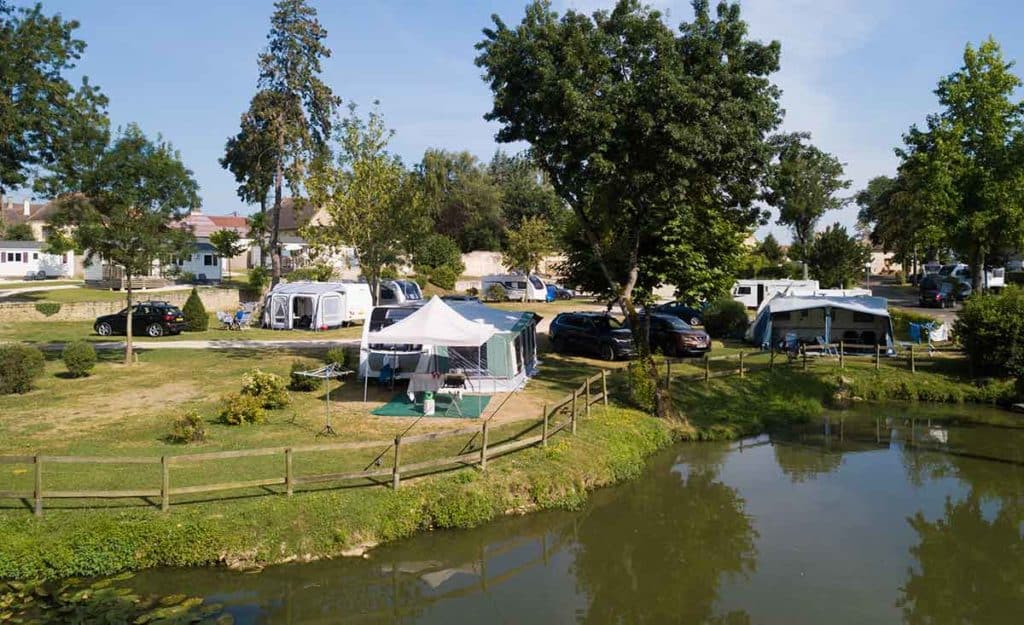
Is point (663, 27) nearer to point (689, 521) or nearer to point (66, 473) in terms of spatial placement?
point (689, 521)

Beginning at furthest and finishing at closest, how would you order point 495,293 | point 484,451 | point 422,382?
point 495,293 → point 422,382 → point 484,451

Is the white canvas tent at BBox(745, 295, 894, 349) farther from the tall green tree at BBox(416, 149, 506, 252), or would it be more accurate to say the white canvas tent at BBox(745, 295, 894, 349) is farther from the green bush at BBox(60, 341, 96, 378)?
the tall green tree at BBox(416, 149, 506, 252)

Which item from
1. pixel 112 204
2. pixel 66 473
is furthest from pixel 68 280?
→ pixel 66 473

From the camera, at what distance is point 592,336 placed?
23812mm

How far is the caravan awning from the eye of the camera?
1538 cm

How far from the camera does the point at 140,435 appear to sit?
13.7m

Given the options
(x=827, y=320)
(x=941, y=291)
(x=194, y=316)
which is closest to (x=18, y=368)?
(x=194, y=316)

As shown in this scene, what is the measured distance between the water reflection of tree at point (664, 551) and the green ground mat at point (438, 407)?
12.6 ft

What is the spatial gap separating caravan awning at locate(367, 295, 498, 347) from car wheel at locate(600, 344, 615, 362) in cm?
802

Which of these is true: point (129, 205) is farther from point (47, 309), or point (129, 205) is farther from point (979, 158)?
point (979, 158)

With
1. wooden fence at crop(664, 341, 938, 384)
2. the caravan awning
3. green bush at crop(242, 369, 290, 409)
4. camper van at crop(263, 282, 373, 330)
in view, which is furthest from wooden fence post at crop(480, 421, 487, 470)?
camper van at crop(263, 282, 373, 330)

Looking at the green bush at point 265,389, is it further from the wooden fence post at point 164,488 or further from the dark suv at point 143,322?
the dark suv at point 143,322

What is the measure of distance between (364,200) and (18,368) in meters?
9.64

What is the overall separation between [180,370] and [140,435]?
7.32 m
